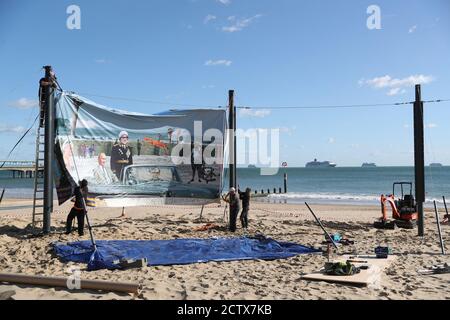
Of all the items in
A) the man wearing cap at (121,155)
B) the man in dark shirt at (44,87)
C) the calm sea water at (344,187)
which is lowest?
the calm sea water at (344,187)

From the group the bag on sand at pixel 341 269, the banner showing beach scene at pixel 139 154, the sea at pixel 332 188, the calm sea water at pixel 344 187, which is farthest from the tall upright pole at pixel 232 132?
the calm sea water at pixel 344 187

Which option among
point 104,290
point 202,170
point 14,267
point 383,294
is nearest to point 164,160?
point 202,170

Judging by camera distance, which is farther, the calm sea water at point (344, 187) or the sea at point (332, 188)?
the calm sea water at point (344, 187)

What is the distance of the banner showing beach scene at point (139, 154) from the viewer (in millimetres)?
11734

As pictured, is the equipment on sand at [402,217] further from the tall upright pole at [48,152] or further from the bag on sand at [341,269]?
the tall upright pole at [48,152]

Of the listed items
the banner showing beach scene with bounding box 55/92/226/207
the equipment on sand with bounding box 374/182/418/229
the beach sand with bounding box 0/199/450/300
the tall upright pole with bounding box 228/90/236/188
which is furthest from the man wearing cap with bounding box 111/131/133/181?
the equipment on sand with bounding box 374/182/418/229

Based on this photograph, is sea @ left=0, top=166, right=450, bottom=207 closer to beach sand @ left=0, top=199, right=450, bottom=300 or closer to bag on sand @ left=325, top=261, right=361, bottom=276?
beach sand @ left=0, top=199, right=450, bottom=300

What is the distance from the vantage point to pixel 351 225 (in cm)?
1434

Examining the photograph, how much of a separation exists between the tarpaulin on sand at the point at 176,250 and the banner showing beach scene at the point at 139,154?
2766mm

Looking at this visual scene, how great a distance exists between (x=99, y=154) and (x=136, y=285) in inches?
285

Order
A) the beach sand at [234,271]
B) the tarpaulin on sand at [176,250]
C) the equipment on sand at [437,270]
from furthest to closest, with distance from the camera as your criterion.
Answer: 1. the tarpaulin on sand at [176,250]
2. the equipment on sand at [437,270]
3. the beach sand at [234,271]

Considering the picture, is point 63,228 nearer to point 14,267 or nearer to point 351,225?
point 14,267

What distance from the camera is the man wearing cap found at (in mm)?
12836

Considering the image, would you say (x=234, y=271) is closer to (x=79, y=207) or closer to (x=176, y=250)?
(x=176, y=250)
